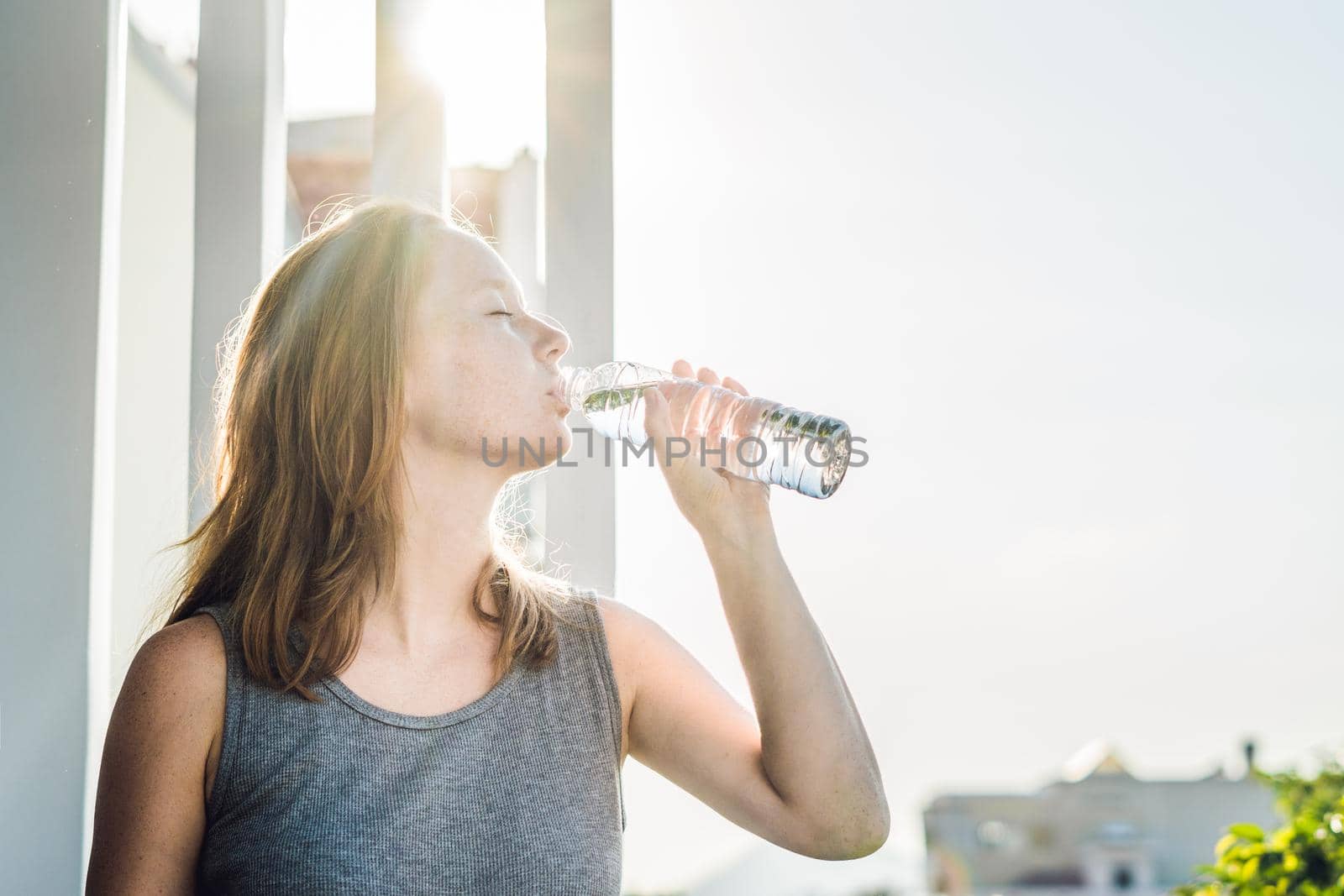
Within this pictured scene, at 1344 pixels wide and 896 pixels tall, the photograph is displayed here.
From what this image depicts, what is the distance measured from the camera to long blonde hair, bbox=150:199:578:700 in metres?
1.12

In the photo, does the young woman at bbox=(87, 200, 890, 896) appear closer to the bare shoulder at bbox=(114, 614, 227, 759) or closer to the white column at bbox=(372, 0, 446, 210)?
the bare shoulder at bbox=(114, 614, 227, 759)

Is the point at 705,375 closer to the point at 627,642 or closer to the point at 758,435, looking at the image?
the point at 758,435

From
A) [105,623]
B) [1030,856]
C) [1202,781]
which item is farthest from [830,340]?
[1030,856]

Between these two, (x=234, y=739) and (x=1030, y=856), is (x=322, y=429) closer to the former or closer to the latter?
(x=234, y=739)

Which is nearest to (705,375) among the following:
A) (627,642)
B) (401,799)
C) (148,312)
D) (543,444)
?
(543,444)

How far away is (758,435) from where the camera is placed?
1.13 metres

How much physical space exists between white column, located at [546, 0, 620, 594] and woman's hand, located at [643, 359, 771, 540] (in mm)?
294

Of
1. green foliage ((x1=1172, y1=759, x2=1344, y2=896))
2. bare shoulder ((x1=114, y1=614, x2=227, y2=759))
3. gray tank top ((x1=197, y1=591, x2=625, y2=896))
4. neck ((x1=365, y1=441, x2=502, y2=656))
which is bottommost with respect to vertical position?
green foliage ((x1=1172, y1=759, x2=1344, y2=896))

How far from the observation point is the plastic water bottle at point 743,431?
1.08 metres

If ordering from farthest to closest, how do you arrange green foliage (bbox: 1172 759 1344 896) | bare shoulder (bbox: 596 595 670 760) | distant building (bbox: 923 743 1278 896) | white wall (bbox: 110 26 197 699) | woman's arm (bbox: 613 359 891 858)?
1. distant building (bbox: 923 743 1278 896)
2. white wall (bbox: 110 26 197 699)
3. green foliage (bbox: 1172 759 1344 896)
4. bare shoulder (bbox: 596 595 670 760)
5. woman's arm (bbox: 613 359 891 858)

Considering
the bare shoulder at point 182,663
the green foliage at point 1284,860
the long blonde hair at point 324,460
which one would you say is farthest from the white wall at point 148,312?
the green foliage at point 1284,860

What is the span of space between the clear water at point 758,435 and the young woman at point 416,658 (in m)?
0.02

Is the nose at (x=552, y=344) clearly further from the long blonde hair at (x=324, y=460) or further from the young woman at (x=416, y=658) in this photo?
the long blonde hair at (x=324, y=460)

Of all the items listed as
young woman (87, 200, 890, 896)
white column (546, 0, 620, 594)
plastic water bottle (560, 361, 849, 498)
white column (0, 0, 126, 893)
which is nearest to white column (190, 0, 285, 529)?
white column (0, 0, 126, 893)
